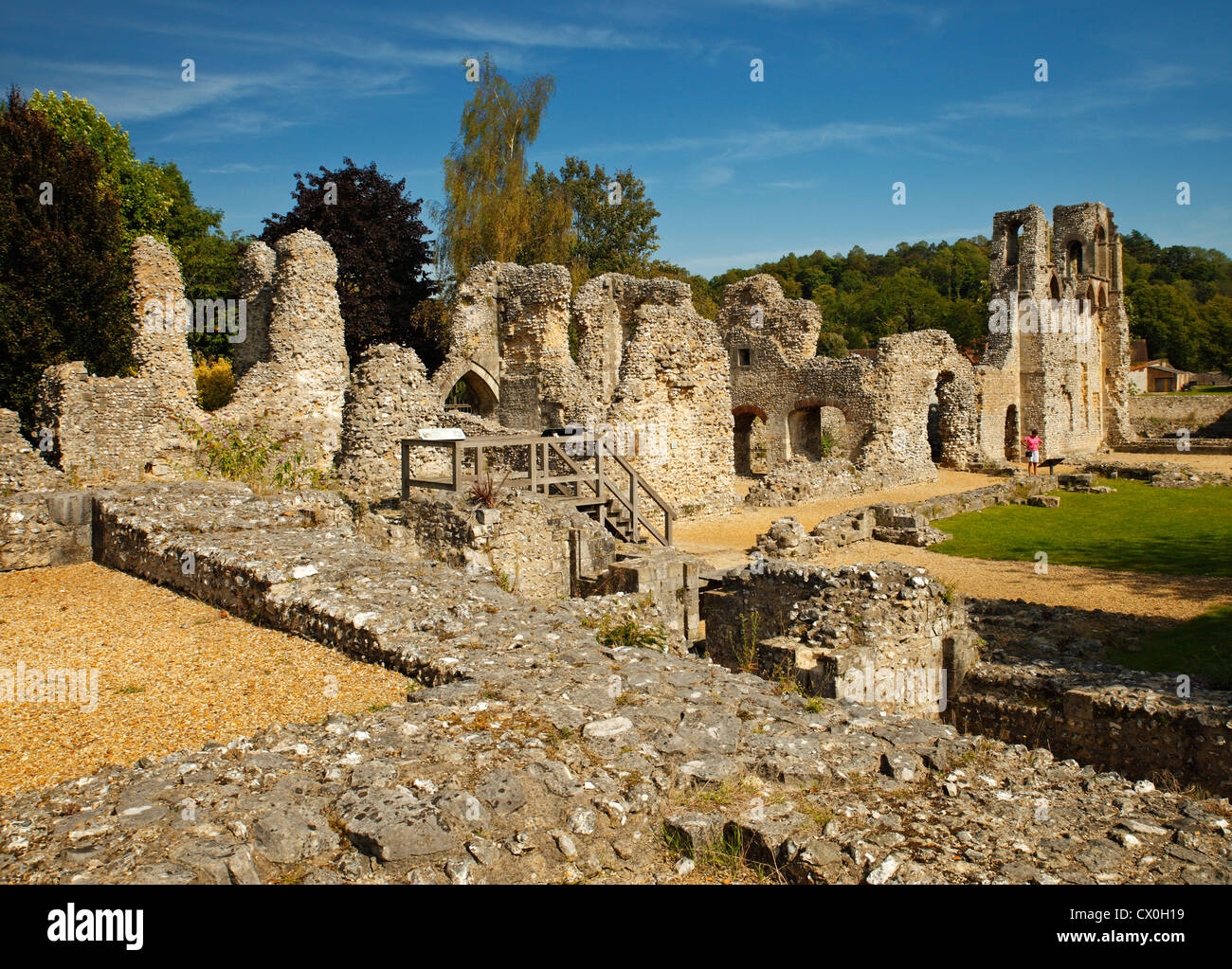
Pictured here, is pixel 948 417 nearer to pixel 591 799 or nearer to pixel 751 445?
pixel 751 445

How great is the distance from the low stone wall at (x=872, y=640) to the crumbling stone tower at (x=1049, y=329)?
2670cm

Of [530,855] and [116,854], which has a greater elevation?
[116,854]

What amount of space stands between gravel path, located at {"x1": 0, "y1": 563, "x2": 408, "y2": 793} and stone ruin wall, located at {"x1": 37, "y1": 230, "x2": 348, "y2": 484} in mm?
4934

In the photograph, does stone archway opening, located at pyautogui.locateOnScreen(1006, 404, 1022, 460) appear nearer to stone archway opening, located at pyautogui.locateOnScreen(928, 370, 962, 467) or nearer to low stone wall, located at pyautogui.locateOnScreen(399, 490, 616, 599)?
stone archway opening, located at pyautogui.locateOnScreen(928, 370, 962, 467)

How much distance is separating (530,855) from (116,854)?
4.85 ft

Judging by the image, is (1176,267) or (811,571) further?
(1176,267)

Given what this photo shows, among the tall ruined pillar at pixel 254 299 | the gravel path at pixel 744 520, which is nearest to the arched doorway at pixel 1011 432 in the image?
the gravel path at pixel 744 520

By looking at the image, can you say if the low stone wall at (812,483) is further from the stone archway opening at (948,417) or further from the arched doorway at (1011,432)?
the arched doorway at (1011,432)

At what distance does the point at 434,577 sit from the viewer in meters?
6.73

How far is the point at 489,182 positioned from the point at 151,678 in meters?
→ 32.8

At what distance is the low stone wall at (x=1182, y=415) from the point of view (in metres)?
41.9

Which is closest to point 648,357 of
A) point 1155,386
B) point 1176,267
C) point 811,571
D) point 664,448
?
point 664,448

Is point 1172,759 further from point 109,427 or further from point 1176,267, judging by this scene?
point 1176,267
